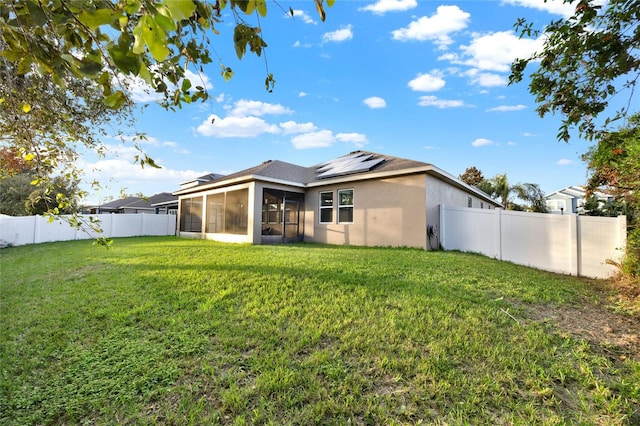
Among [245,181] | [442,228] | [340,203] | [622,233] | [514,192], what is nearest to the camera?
[622,233]

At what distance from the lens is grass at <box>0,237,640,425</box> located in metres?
2.14

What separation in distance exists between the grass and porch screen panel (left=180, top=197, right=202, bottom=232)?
10.3 m

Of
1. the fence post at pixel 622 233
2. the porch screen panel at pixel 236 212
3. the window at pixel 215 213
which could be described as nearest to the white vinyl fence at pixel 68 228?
the window at pixel 215 213

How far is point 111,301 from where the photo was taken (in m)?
4.46

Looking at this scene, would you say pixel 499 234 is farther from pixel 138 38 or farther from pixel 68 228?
pixel 68 228

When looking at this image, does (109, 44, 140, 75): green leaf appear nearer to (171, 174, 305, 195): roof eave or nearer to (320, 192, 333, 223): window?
(171, 174, 305, 195): roof eave

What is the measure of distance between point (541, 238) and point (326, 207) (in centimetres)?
742

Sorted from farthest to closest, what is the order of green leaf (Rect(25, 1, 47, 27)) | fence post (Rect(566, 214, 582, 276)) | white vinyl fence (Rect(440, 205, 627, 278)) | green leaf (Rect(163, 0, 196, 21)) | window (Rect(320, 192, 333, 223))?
window (Rect(320, 192, 333, 223)) → fence post (Rect(566, 214, 582, 276)) → white vinyl fence (Rect(440, 205, 627, 278)) → green leaf (Rect(25, 1, 47, 27)) → green leaf (Rect(163, 0, 196, 21))

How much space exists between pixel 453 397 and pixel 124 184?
4.28 metres

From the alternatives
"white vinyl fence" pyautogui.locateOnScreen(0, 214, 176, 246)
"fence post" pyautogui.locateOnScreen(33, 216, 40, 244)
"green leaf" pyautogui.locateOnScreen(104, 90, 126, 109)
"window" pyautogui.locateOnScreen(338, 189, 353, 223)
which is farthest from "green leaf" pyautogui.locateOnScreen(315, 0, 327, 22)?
"fence post" pyautogui.locateOnScreen(33, 216, 40, 244)

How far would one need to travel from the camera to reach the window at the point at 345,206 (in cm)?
1123

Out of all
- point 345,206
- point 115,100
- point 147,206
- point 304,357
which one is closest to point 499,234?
point 345,206

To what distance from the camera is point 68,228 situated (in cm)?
1616

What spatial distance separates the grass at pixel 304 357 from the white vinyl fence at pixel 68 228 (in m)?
9.13
